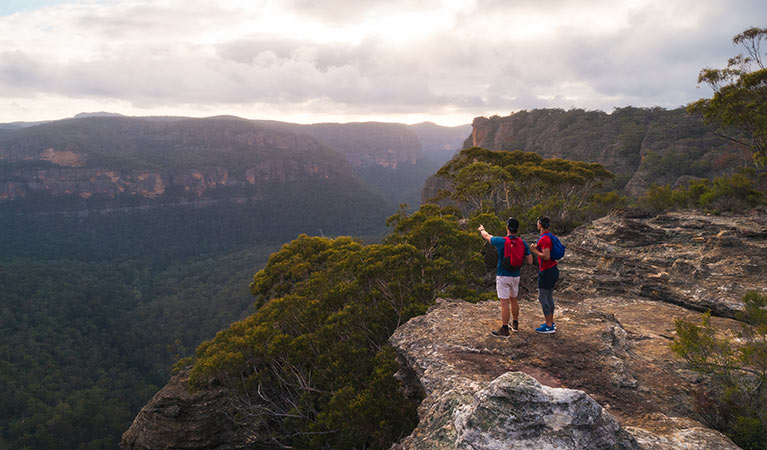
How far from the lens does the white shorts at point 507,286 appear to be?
687 cm

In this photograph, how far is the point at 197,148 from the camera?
179m

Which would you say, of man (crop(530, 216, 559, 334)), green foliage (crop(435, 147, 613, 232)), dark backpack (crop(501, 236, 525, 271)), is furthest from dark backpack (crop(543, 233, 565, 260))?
green foliage (crop(435, 147, 613, 232))

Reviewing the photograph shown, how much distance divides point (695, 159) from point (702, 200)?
3106cm

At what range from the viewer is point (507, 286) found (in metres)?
6.92

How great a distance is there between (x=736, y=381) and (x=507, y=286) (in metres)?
3.52

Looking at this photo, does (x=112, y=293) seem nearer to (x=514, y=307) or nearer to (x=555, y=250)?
(x=514, y=307)

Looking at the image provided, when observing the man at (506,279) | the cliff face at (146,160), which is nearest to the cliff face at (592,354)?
the man at (506,279)

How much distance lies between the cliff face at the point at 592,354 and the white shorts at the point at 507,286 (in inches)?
33.9

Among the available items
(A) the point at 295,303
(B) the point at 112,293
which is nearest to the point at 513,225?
(A) the point at 295,303

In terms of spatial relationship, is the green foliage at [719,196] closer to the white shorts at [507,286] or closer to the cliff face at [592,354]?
the cliff face at [592,354]

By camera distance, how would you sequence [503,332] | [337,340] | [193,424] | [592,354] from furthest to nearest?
[193,424], [337,340], [503,332], [592,354]

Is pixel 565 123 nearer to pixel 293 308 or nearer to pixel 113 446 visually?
pixel 293 308

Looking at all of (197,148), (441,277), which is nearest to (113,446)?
(441,277)

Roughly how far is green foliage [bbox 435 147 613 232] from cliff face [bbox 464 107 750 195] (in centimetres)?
1816
